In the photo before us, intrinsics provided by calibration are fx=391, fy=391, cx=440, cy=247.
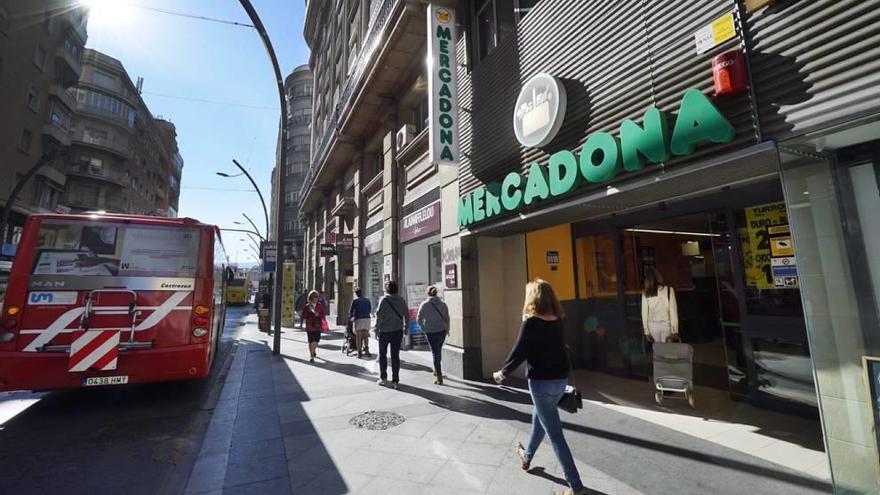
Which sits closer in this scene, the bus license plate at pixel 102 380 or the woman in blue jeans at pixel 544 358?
the woman in blue jeans at pixel 544 358

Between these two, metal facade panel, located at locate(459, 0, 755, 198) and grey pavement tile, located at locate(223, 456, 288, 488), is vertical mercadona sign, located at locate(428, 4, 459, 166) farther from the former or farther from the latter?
grey pavement tile, located at locate(223, 456, 288, 488)

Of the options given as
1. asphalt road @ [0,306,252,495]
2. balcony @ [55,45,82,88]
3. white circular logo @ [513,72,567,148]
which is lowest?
asphalt road @ [0,306,252,495]

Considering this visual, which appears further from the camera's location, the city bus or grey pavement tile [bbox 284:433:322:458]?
the city bus

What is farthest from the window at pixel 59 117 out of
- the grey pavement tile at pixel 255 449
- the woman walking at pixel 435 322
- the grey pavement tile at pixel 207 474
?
the grey pavement tile at pixel 207 474

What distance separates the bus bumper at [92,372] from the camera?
506cm

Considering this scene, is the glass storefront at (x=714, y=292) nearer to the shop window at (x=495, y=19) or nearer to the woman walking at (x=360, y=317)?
the shop window at (x=495, y=19)

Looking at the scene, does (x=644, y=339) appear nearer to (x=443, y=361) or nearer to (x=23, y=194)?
(x=443, y=361)

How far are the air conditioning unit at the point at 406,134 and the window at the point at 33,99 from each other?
29.6 metres

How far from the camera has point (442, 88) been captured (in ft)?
27.1

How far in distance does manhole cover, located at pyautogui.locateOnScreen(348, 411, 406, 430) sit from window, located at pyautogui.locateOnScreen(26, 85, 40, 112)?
114 ft

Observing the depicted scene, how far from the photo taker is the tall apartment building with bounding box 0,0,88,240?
23578 millimetres

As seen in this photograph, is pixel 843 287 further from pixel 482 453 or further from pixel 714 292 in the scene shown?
pixel 714 292

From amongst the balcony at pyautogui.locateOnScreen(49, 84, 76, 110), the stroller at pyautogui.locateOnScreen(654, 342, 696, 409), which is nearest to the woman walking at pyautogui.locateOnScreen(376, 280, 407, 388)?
the stroller at pyautogui.locateOnScreen(654, 342, 696, 409)

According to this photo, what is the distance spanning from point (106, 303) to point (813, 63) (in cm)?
842
